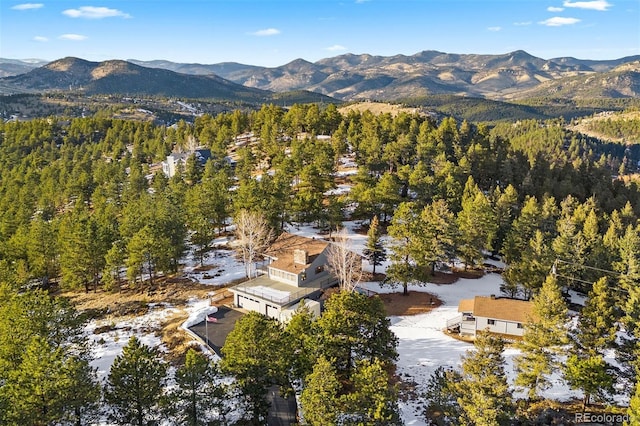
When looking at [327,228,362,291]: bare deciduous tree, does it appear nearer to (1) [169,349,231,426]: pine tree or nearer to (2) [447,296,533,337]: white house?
(2) [447,296,533,337]: white house

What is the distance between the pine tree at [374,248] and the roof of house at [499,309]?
12.6 metres

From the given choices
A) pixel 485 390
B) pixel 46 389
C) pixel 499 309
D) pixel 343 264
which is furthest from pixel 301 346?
pixel 499 309

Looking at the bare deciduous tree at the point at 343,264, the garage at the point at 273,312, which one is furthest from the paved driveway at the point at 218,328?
the bare deciduous tree at the point at 343,264

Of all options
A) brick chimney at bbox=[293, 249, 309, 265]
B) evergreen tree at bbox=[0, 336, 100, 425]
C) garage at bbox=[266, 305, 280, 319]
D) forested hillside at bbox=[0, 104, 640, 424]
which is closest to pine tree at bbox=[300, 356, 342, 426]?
forested hillside at bbox=[0, 104, 640, 424]

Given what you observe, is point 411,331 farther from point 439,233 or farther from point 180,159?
point 180,159

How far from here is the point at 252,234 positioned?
54406 mm

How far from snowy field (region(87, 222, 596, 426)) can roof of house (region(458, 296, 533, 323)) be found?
337 cm

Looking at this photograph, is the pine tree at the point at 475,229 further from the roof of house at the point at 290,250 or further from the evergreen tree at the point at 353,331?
the evergreen tree at the point at 353,331

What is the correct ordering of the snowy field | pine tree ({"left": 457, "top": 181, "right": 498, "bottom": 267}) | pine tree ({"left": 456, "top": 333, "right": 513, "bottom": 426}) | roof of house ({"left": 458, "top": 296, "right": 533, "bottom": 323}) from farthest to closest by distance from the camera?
1. pine tree ({"left": 457, "top": 181, "right": 498, "bottom": 267})
2. roof of house ({"left": 458, "top": 296, "right": 533, "bottom": 323})
3. the snowy field
4. pine tree ({"left": 456, "top": 333, "right": 513, "bottom": 426})

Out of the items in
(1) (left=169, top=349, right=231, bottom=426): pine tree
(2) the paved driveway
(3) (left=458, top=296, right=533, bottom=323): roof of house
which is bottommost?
(2) the paved driveway

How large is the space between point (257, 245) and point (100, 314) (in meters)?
19.5

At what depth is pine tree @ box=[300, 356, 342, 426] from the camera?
23.5 meters

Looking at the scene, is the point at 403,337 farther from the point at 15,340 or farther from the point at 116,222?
the point at 116,222

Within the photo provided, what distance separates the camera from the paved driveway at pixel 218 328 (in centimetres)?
3994
